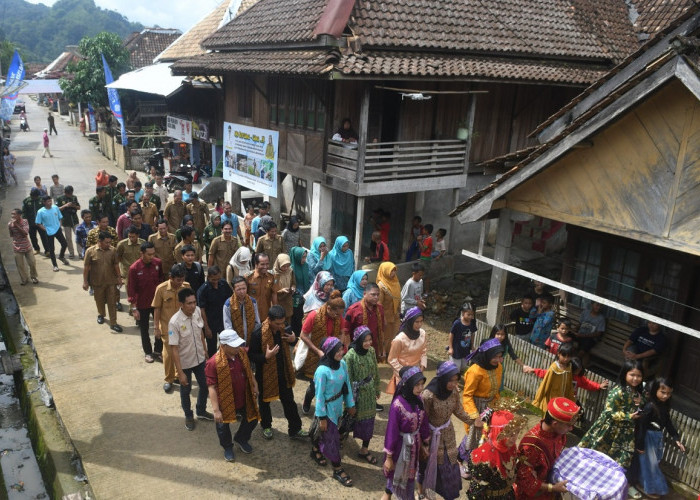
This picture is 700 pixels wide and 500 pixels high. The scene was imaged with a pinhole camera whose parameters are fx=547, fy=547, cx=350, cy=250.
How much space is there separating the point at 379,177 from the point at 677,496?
301 inches

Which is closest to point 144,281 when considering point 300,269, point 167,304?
point 167,304

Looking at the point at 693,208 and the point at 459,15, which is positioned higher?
the point at 459,15

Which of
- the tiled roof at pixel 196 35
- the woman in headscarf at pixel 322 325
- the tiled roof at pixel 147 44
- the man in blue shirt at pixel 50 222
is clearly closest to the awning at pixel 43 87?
the tiled roof at pixel 147 44

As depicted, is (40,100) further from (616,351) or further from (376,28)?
(616,351)

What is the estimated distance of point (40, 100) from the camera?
70625mm

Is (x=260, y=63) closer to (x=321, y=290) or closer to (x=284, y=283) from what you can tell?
(x=284, y=283)

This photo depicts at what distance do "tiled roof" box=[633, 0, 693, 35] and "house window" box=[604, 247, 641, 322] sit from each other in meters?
9.74

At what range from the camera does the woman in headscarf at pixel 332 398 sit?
18.0ft

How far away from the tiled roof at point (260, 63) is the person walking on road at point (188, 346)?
5.65m

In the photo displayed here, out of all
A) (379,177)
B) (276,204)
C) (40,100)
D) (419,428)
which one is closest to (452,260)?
(379,177)

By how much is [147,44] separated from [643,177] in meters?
40.4

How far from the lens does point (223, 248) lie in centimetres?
952

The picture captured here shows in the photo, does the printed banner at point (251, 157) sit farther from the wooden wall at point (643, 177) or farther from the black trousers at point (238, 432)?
the black trousers at point (238, 432)

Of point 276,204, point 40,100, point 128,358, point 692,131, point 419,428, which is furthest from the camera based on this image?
point 40,100
